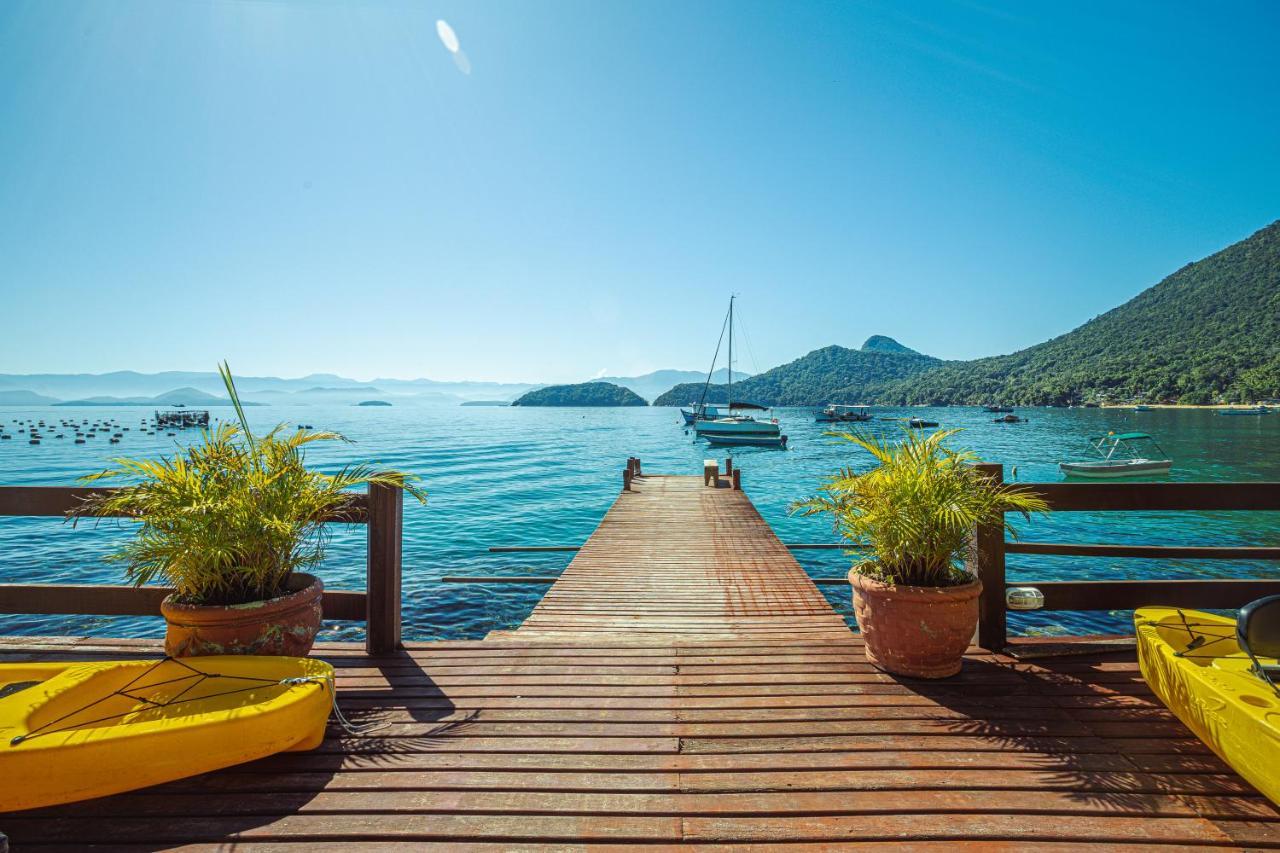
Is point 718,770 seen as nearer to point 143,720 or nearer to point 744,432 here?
point 143,720

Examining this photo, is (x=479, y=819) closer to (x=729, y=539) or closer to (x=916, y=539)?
(x=916, y=539)

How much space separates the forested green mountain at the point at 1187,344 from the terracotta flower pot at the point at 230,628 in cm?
10692

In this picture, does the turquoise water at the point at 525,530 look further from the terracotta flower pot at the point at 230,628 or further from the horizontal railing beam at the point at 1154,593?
the terracotta flower pot at the point at 230,628

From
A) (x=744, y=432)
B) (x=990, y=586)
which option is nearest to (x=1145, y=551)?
(x=990, y=586)

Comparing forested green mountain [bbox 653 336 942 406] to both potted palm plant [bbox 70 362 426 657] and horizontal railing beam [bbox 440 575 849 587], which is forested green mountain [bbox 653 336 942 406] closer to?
horizontal railing beam [bbox 440 575 849 587]

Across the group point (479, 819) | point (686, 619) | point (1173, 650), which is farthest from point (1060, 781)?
point (686, 619)

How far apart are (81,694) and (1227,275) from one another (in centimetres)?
12881

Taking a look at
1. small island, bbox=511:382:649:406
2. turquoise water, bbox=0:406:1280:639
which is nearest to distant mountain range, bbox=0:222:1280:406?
turquoise water, bbox=0:406:1280:639

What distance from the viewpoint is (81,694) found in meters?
2.39

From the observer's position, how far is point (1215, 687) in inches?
91.2

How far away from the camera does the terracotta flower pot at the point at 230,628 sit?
278 cm

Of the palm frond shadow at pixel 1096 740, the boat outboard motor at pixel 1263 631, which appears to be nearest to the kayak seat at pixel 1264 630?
the boat outboard motor at pixel 1263 631

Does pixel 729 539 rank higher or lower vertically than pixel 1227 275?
lower

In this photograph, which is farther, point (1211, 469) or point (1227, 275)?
point (1227, 275)
